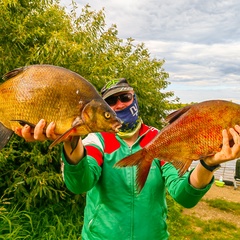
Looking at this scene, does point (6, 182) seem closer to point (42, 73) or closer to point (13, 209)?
point (13, 209)

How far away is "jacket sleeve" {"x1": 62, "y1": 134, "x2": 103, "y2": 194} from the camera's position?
1.74 meters

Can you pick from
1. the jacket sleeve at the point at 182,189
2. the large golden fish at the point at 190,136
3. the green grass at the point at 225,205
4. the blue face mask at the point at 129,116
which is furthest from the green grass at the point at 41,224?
the green grass at the point at 225,205

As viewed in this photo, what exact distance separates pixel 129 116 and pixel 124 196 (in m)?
0.61

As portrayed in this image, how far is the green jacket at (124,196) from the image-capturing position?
6.12 feet

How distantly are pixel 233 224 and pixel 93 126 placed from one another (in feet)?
20.4

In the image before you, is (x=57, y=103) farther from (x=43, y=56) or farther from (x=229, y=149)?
(x=43, y=56)

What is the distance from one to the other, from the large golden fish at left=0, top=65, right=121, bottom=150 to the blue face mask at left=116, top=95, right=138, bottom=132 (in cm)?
61

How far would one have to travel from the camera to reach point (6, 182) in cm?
411

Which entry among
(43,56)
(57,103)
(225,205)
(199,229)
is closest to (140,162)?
→ (57,103)

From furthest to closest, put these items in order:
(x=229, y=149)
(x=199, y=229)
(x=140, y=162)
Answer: (x=199, y=229), (x=140, y=162), (x=229, y=149)

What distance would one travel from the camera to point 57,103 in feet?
4.90

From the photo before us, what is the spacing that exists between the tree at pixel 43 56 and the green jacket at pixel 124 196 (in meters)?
1.93

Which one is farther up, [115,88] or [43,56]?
[115,88]

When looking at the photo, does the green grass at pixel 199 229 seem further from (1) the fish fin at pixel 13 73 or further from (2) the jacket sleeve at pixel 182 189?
(1) the fish fin at pixel 13 73
